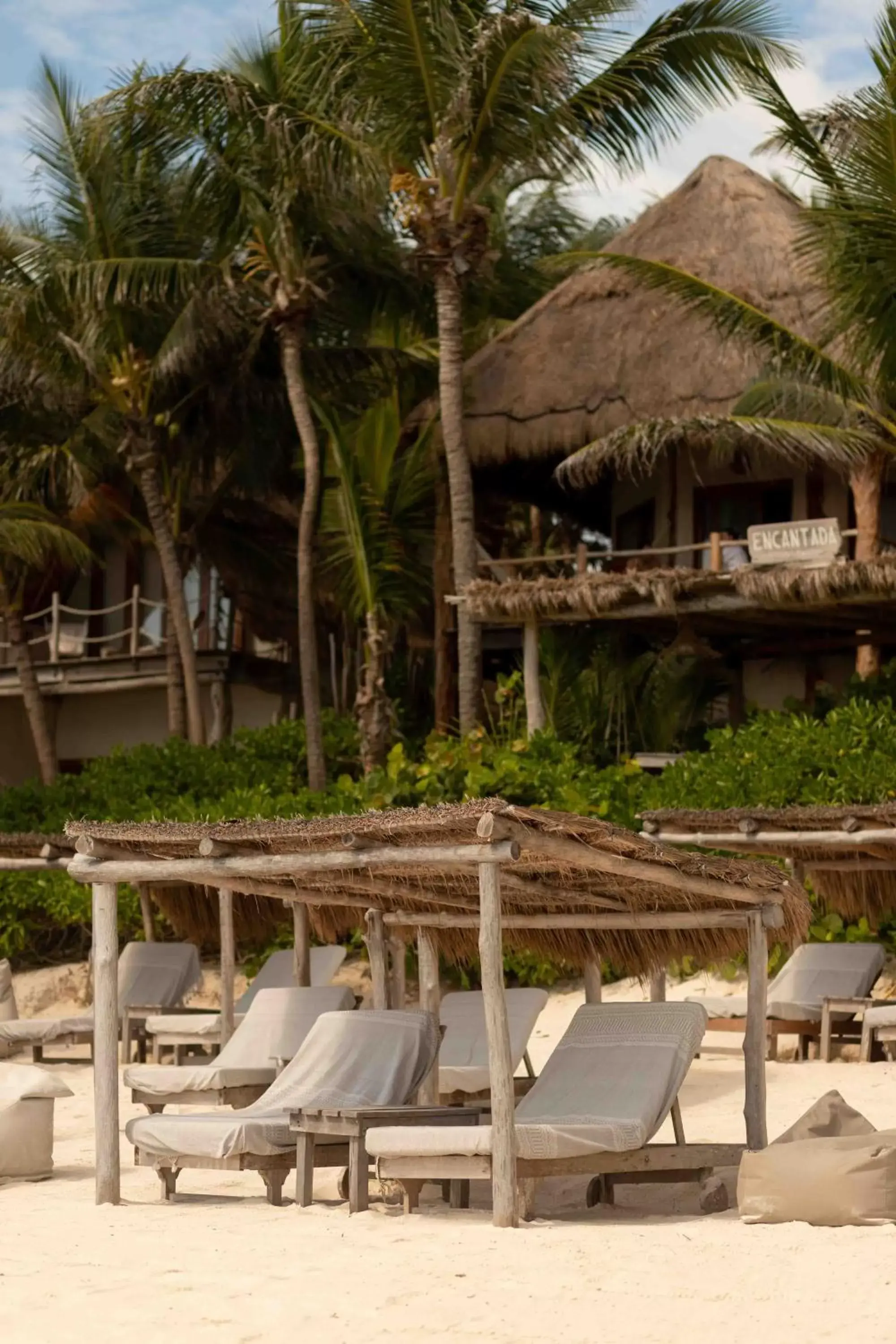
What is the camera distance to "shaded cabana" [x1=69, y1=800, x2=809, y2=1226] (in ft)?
23.1

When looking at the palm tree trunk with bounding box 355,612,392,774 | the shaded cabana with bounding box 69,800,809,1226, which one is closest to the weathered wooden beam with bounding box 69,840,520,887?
the shaded cabana with bounding box 69,800,809,1226

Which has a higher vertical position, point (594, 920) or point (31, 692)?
point (31, 692)

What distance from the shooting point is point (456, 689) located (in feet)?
70.0

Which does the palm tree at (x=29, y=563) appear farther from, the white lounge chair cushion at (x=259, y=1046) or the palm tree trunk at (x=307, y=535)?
the white lounge chair cushion at (x=259, y=1046)

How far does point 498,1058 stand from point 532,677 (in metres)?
10.6

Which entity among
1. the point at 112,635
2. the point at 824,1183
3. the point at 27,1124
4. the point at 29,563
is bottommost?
the point at 27,1124

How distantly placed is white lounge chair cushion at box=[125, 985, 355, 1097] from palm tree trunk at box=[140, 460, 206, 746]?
1037 centimetres

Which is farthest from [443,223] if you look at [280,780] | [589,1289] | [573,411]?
[589,1289]

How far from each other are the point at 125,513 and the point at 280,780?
554 centimetres

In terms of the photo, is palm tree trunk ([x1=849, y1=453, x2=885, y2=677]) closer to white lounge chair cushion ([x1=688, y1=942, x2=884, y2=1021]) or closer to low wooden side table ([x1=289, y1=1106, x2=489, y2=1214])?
white lounge chair cushion ([x1=688, y1=942, x2=884, y2=1021])

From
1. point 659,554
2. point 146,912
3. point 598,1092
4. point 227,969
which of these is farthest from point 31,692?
point 598,1092

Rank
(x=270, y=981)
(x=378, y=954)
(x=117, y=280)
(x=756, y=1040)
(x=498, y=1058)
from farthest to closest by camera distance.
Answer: (x=117, y=280) < (x=270, y=981) < (x=378, y=954) < (x=756, y=1040) < (x=498, y=1058)

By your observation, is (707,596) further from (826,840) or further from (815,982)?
(826,840)

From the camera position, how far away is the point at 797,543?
16.2 m
